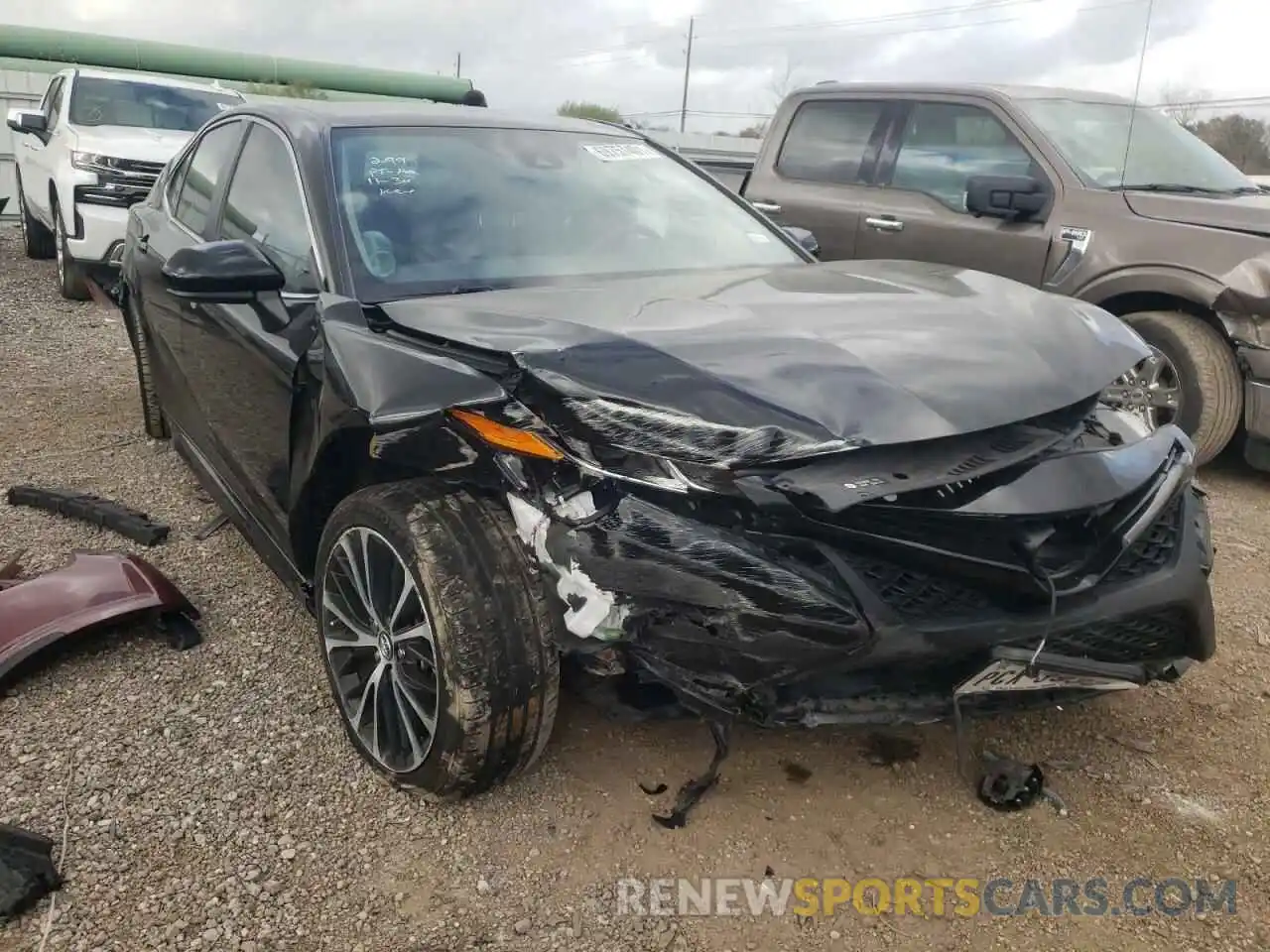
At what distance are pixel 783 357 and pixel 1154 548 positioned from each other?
3.13 feet

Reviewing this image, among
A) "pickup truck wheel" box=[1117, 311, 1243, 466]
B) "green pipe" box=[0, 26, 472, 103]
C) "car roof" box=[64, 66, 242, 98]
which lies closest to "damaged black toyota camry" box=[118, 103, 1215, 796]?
"pickup truck wheel" box=[1117, 311, 1243, 466]

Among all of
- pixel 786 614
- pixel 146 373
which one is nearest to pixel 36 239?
pixel 146 373

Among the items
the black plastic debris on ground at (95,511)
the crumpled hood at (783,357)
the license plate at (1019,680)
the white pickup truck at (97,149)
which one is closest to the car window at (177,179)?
the black plastic debris on ground at (95,511)

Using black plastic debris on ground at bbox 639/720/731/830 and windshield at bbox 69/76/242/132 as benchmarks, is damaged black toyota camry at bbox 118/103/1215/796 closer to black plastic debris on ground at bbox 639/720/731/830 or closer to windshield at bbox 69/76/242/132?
black plastic debris on ground at bbox 639/720/731/830

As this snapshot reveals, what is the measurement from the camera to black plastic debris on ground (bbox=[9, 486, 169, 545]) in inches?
153

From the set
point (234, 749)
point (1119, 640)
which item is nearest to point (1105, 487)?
point (1119, 640)

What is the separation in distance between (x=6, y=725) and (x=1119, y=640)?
275 cm

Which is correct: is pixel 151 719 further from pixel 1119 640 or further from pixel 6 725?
pixel 1119 640

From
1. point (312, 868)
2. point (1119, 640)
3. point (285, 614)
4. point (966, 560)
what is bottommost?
point (285, 614)

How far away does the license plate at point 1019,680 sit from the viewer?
2.03m

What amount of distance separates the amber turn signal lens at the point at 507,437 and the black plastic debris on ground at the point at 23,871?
1.27m

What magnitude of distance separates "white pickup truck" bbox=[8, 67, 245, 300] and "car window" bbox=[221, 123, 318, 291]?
463 centimetres

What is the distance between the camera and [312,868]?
7.27ft

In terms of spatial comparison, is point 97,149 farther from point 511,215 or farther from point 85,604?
point 511,215
